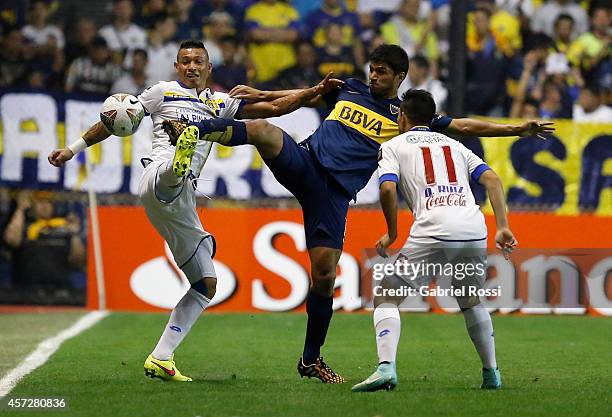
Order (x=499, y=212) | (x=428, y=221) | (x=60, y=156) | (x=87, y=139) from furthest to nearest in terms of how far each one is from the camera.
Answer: (x=87, y=139) → (x=60, y=156) → (x=428, y=221) → (x=499, y=212)

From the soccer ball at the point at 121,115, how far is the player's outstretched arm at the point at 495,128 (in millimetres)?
2213

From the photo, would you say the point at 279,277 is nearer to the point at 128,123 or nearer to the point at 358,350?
the point at 358,350

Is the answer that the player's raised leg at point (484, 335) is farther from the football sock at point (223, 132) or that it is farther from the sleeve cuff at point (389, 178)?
the football sock at point (223, 132)

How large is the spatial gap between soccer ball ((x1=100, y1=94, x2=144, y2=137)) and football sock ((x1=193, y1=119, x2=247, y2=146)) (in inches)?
32.5

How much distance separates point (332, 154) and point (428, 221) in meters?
1.28

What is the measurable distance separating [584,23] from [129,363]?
10552 millimetres

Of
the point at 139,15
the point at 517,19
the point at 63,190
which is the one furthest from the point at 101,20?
the point at 517,19

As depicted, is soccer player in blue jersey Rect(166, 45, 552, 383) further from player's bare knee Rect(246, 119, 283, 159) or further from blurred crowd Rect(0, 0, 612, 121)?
blurred crowd Rect(0, 0, 612, 121)

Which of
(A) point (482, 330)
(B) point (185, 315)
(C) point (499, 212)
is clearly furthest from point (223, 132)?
(A) point (482, 330)

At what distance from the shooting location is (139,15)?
16.7 m

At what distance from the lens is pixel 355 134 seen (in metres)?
8.57

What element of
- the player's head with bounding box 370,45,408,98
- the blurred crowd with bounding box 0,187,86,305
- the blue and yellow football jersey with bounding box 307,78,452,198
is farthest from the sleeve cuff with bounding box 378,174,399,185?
the blurred crowd with bounding box 0,187,86,305

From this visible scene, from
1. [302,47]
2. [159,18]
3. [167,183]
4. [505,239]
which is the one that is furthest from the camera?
[159,18]

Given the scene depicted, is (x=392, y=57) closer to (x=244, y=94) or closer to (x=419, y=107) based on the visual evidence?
(x=419, y=107)
